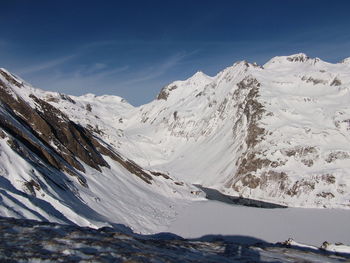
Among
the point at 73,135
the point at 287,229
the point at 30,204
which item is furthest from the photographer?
the point at 73,135

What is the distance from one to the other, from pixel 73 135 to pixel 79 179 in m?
20.0

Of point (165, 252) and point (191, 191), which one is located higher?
point (191, 191)

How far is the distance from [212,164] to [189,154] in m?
27.4

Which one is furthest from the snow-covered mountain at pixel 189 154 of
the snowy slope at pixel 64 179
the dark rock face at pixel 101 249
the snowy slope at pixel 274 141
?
the dark rock face at pixel 101 249

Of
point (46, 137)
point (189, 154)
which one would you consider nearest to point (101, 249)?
point (46, 137)

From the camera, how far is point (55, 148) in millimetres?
54656

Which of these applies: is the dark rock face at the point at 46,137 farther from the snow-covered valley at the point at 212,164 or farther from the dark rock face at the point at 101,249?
the dark rock face at the point at 101,249

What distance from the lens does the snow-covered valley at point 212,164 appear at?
38719mm

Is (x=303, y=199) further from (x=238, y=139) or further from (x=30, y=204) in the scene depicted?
(x=30, y=204)

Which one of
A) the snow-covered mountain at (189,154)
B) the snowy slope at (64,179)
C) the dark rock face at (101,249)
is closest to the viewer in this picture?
the dark rock face at (101,249)

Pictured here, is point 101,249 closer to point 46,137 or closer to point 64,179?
point 64,179

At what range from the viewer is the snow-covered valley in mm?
38719

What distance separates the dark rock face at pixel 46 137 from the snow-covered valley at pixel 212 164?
0.67 ft

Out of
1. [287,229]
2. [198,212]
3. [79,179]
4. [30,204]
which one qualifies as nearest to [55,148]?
[79,179]
